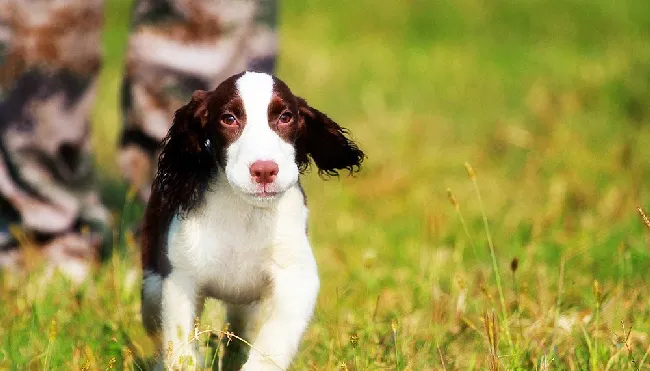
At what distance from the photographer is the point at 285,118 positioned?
2.76 meters

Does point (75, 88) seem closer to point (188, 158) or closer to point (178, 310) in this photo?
point (188, 158)

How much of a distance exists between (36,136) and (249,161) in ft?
7.26

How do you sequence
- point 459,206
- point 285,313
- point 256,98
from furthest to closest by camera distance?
point 459,206
point 285,313
point 256,98

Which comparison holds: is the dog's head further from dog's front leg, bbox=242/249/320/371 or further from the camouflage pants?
the camouflage pants

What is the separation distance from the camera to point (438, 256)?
4391 mm

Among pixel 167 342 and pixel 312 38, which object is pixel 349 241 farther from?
pixel 312 38

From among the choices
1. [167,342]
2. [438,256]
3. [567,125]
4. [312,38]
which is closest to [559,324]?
[438,256]

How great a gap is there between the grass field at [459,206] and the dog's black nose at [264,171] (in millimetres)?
551

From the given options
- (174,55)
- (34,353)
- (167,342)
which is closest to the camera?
(167,342)

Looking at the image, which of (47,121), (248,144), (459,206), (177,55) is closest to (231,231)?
(248,144)

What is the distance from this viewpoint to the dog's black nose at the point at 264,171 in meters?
2.55

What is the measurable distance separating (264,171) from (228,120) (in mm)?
261

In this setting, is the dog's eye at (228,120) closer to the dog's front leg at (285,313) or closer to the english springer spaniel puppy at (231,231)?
the english springer spaniel puppy at (231,231)

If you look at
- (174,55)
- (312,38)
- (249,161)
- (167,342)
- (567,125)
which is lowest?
(312,38)
